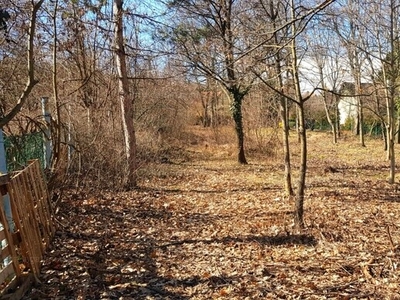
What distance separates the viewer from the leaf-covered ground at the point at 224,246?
14.1 ft

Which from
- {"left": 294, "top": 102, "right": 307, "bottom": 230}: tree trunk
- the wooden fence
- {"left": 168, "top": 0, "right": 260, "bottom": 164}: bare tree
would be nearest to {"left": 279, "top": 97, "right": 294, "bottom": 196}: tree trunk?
{"left": 168, "top": 0, "right": 260, "bottom": 164}: bare tree

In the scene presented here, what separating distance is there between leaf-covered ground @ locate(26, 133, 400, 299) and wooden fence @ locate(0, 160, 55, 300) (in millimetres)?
220

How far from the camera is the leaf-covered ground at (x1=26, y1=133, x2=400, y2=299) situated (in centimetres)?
430

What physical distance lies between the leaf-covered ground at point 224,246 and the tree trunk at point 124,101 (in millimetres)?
615

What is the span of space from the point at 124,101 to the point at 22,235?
689 cm

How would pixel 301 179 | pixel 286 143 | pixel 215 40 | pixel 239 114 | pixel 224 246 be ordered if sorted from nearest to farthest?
pixel 224 246 → pixel 301 179 → pixel 215 40 → pixel 286 143 → pixel 239 114

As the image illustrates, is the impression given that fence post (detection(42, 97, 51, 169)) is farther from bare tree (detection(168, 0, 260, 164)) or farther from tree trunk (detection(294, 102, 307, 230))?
tree trunk (detection(294, 102, 307, 230))

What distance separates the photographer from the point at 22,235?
14.2 feet

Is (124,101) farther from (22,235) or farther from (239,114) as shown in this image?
(239,114)

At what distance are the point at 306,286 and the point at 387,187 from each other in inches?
317

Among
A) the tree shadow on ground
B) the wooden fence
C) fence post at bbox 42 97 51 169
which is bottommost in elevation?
the tree shadow on ground

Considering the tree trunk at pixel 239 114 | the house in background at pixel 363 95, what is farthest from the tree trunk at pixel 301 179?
the tree trunk at pixel 239 114

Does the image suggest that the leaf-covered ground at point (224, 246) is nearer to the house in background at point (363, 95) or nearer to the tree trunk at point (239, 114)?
the house in background at point (363, 95)

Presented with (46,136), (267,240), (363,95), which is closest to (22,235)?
(46,136)
